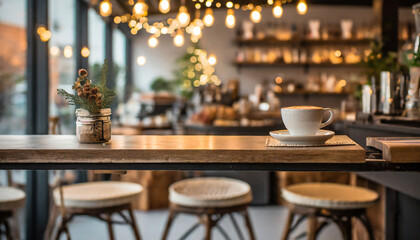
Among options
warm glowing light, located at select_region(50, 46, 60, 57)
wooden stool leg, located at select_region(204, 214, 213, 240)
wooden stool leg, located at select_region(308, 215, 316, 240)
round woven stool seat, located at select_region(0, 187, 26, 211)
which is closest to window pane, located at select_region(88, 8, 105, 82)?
warm glowing light, located at select_region(50, 46, 60, 57)

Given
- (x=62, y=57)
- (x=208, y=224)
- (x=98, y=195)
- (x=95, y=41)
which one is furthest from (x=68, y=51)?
(x=208, y=224)

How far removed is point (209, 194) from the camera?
2008 millimetres

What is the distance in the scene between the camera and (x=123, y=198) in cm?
196

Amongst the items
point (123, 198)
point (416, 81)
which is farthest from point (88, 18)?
point (416, 81)

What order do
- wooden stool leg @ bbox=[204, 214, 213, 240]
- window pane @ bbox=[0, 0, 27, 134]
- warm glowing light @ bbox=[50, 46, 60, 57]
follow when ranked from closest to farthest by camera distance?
wooden stool leg @ bbox=[204, 214, 213, 240]
window pane @ bbox=[0, 0, 27, 134]
warm glowing light @ bbox=[50, 46, 60, 57]

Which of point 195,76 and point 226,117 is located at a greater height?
point 195,76

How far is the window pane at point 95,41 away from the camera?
5184 millimetres

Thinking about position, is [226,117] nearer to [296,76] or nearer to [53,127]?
[53,127]

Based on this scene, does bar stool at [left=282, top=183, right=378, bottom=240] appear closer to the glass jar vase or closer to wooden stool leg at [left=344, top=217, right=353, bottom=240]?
wooden stool leg at [left=344, top=217, right=353, bottom=240]

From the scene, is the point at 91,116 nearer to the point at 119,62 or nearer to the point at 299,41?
the point at 119,62

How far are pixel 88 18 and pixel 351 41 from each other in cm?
463

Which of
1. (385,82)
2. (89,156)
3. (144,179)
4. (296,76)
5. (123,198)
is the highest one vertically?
(296,76)

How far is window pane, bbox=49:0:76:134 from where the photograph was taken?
12.6ft

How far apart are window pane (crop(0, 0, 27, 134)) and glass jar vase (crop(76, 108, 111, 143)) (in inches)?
69.4
